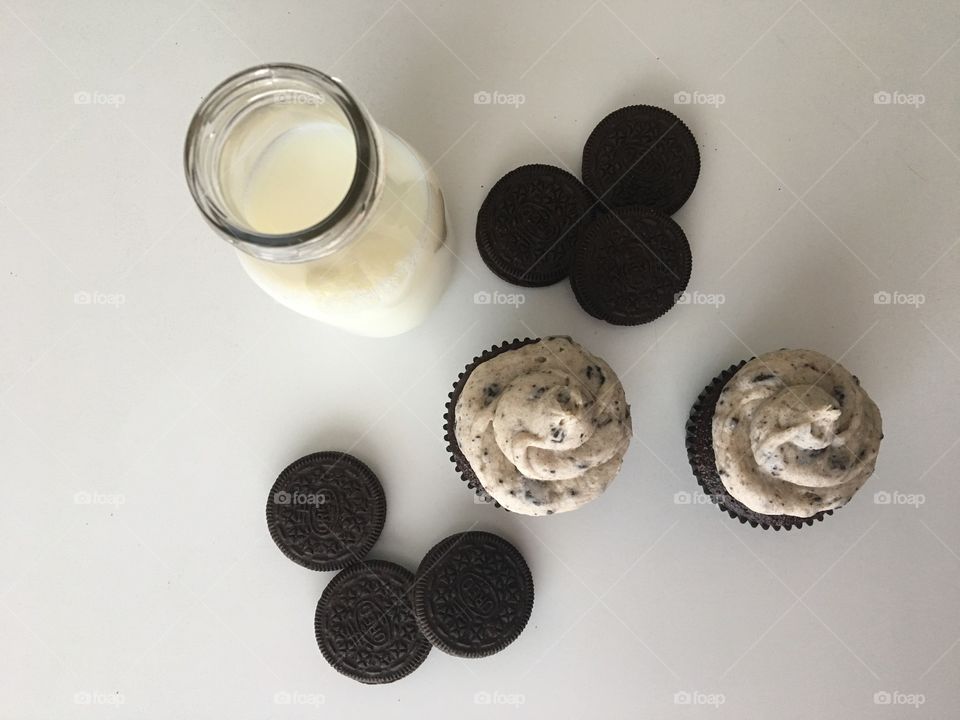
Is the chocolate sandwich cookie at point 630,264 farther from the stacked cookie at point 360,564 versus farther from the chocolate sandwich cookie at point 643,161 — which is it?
the stacked cookie at point 360,564

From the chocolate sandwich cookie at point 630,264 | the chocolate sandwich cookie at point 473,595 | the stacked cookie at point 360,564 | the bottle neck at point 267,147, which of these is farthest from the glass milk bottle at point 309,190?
the chocolate sandwich cookie at point 473,595

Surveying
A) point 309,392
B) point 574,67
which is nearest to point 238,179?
point 309,392

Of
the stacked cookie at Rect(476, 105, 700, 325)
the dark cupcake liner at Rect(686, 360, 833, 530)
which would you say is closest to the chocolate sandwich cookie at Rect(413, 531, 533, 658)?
the dark cupcake liner at Rect(686, 360, 833, 530)

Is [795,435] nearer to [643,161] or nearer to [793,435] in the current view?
[793,435]

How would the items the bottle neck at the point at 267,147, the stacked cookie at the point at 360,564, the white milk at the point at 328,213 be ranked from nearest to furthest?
the bottle neck at the point at 267,147
the white milk at the point at 328,213
the stacked cookie at the point at 360,564

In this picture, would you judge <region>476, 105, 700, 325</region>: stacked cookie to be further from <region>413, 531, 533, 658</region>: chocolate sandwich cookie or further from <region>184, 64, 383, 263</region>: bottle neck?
<region>413, 531, 533, 658</region>: chocolate sandwich cookie

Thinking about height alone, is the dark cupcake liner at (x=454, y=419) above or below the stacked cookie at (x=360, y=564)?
above

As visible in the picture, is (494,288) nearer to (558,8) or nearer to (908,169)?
(558,8)
